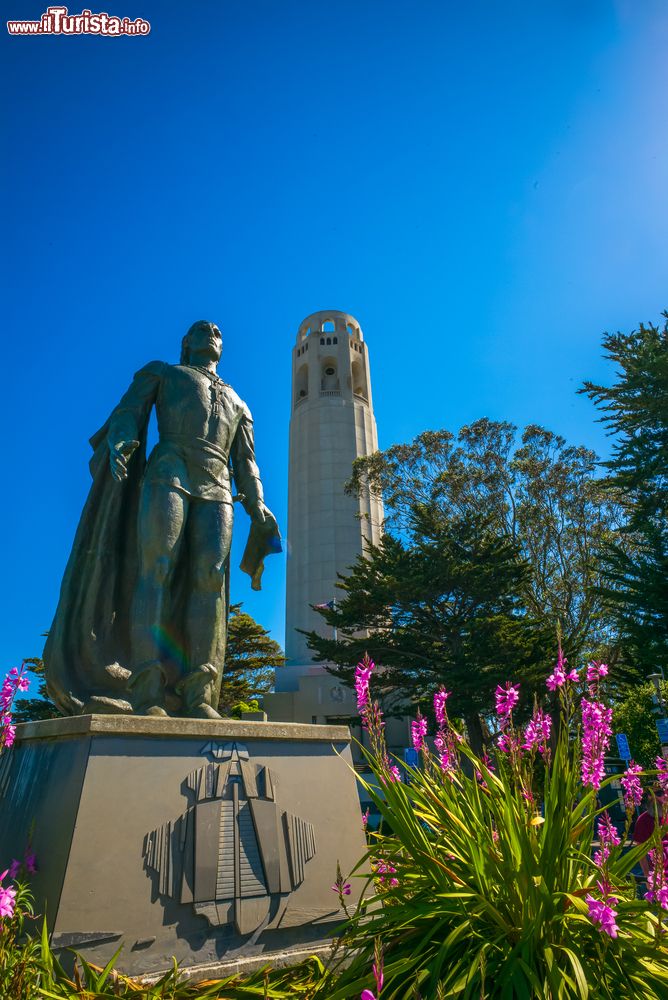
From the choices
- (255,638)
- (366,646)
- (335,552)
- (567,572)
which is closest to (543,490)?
(567,572)

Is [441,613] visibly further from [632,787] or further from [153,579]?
[632,787]

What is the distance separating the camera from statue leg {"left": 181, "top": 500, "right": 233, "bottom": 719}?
4.02 m

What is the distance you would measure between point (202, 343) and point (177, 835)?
3.41 metres

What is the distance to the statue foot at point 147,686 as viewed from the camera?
3.79 metres

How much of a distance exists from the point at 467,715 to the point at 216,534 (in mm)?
17128

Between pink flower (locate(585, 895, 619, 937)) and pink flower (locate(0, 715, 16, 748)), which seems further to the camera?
pink flower (locate(0, 715, 16, 748))

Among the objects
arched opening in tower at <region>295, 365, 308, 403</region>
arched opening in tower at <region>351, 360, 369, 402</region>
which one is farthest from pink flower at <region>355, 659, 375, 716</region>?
arched opening in tower at <region>295, 365, 308, 403</region>

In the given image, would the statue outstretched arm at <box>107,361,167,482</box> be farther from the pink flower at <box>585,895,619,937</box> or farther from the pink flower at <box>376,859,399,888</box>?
the pink flower at <box>585,895,619,937</box>

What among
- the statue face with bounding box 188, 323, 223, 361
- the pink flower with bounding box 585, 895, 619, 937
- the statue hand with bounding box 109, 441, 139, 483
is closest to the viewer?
the pink flower with bounding box 585, 895, 619, 937

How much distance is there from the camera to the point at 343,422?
4275cm

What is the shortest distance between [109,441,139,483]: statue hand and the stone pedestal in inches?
63.0

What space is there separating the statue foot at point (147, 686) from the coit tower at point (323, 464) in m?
32.3

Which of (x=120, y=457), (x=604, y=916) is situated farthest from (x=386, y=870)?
(x=120, y=457)

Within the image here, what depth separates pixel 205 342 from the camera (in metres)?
5.04
